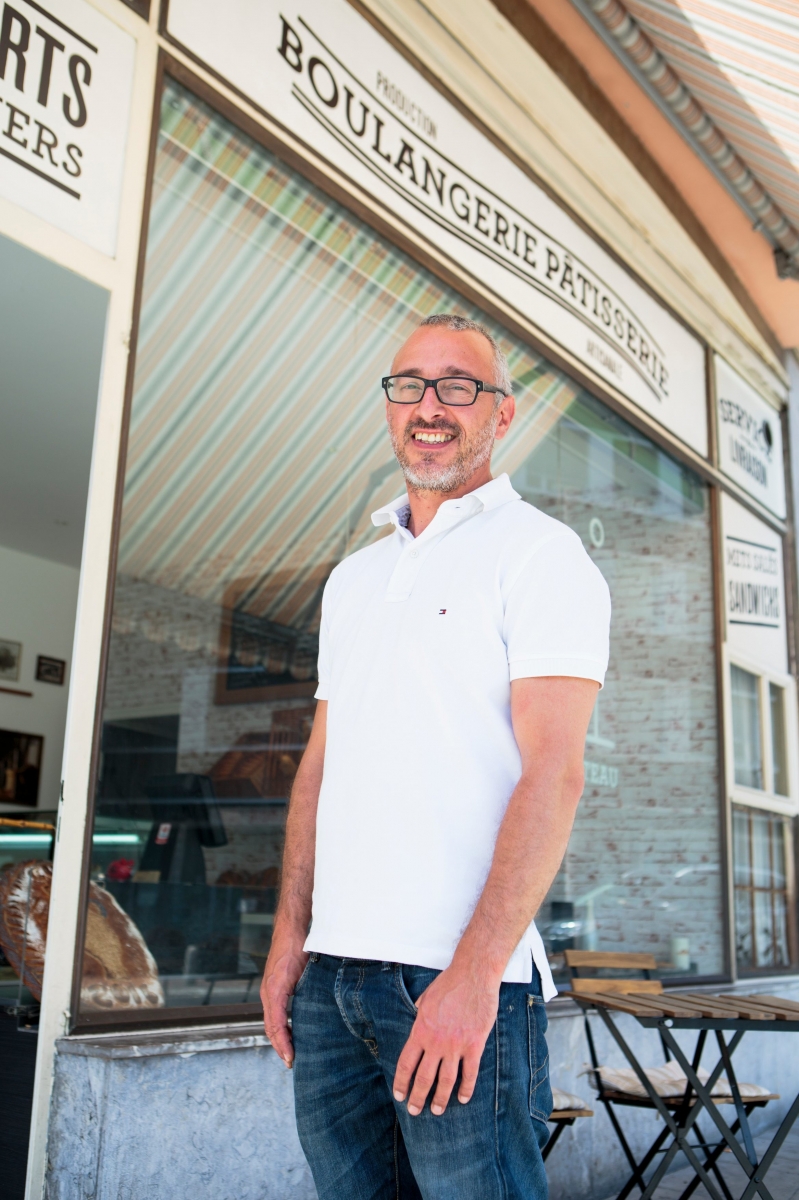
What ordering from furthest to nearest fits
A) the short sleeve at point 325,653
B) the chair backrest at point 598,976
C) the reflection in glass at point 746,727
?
the reflection in glass at point 746,727 < the chair backrest at point 598,976 < the short sleeve at point 325,653

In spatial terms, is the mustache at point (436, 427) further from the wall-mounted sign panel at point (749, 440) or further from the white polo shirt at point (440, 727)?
the wall-mounted sign panel at point (749, 440)

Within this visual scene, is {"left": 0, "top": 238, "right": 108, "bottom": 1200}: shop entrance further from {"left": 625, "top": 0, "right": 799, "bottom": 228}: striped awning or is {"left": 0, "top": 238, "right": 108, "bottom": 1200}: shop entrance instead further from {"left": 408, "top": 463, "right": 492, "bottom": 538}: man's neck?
{"left": 625, "top": 0, "right": 799, "bottom": 228}: striped awning

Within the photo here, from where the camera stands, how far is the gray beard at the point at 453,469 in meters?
1.58

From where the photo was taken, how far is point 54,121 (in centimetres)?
250

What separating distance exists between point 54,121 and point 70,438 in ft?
7.04

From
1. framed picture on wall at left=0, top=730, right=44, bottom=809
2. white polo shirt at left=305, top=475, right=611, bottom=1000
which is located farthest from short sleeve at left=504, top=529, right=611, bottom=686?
framed picture on wall at left=0, top=730, right=44, bottom=809

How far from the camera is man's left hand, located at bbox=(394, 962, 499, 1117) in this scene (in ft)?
3.86

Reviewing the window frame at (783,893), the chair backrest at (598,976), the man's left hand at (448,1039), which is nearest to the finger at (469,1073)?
the man's left hand at (448,1039)

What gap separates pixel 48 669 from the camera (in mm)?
6223

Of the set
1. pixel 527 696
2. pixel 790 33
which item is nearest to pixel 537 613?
pixel 527 696

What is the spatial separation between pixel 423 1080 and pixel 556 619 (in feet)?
1.79

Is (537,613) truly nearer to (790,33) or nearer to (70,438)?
(70,438)

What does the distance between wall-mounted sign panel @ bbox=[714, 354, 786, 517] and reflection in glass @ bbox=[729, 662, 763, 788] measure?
3.98 feet

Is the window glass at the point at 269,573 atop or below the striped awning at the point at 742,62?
below
